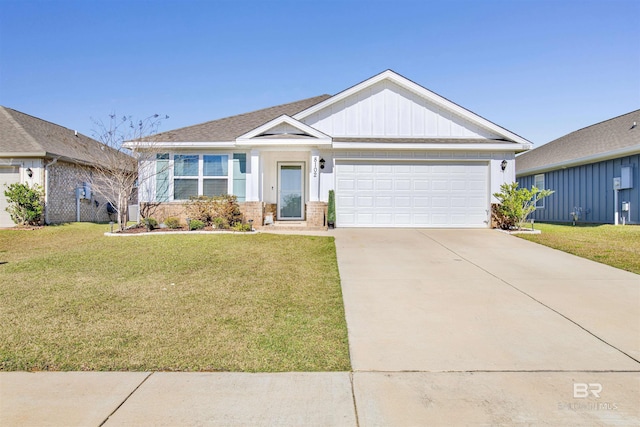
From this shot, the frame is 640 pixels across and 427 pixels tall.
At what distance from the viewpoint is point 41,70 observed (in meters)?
16.6

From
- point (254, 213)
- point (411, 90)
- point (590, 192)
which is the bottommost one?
point (254, 213)

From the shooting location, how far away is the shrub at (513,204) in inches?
495

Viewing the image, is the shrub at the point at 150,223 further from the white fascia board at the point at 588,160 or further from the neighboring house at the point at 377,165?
the white fascia board at the point at 588,160

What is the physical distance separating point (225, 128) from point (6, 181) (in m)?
9.05

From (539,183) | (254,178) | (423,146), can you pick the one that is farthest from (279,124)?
(539,183)

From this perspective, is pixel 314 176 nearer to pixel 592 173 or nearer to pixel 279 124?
pixel 279 124

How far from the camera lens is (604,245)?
9703mm

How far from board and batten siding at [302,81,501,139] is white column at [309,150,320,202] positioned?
5.10 feet

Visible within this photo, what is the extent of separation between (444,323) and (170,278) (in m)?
4.64

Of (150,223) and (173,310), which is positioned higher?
(150,223)

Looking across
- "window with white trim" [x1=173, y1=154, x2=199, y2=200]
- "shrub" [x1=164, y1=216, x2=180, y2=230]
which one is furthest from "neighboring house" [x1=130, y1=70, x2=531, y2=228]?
"shrub" [x1=164, y1=216, x2=180, y2=230]

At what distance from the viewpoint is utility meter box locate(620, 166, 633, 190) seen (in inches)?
582

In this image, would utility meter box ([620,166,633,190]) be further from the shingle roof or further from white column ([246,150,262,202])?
white column ([246,150,262,202])

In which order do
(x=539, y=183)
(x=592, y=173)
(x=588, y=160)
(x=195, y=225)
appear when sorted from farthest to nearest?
(x=539, y=183) → (x=592, y=173) → (x=588, y=160) → (x=195, y=225)
